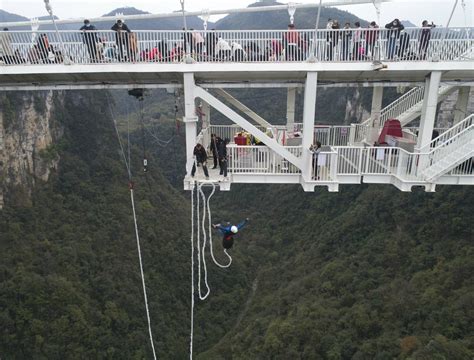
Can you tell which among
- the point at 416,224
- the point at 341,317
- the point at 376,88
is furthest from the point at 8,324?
the point at 416,224

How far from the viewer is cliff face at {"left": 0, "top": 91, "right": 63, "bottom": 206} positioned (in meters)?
45.7

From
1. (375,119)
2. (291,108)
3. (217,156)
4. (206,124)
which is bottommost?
(217,156)

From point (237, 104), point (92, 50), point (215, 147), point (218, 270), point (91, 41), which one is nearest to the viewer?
point (91, 41)

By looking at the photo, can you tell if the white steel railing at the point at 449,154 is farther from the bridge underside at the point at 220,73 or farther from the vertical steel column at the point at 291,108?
the vertical steel column at the point at 291,108

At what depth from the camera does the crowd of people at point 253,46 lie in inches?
523

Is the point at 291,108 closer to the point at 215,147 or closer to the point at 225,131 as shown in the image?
the point at 225,131

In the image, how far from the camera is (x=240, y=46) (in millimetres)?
13414

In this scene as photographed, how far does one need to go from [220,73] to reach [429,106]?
6431 millimetres

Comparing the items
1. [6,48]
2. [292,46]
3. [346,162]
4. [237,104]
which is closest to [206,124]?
[237,104]

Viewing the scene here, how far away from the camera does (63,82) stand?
15.3 meters

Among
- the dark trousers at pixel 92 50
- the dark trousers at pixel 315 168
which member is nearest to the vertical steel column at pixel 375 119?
the dark trousers at pixel 315 168

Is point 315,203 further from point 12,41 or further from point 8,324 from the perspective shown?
point 12,41

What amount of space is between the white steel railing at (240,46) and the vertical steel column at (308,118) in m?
0.65

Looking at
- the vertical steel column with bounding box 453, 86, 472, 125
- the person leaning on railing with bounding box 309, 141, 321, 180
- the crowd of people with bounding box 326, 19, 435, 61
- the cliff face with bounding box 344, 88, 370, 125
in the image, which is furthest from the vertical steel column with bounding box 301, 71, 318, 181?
the cliff face with bounding box 344, 88, 370, 125
